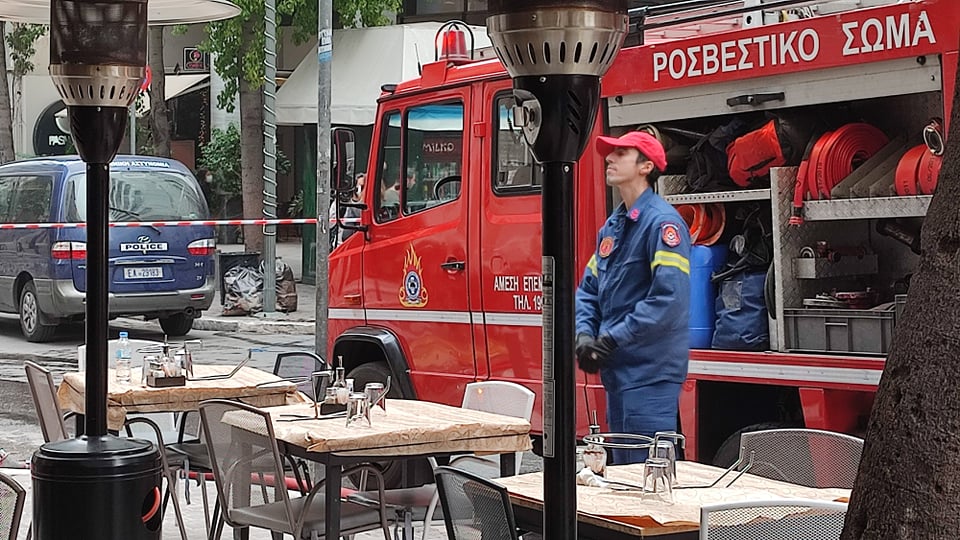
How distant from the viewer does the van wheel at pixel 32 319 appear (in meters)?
17.2

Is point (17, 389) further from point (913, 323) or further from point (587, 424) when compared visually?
point (913, 323)

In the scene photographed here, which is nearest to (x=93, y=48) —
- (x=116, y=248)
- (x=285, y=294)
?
(x=116, y=248)

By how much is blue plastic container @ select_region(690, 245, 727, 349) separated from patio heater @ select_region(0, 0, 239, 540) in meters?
2.80

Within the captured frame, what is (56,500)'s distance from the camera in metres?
5.48

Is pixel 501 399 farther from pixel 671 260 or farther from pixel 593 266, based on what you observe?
pixel 671 260

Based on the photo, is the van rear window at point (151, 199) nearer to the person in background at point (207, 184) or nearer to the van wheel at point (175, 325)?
the van wheel at point (175, 325)

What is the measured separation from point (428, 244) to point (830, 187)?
2.96 meters

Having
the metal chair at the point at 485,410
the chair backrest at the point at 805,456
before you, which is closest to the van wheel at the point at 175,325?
the metal chair at the point at 485,410

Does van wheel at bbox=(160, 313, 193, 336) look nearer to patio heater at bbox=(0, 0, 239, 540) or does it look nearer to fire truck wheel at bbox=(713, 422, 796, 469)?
fire truck wheel at bbox=(713, 422, 796, 469)

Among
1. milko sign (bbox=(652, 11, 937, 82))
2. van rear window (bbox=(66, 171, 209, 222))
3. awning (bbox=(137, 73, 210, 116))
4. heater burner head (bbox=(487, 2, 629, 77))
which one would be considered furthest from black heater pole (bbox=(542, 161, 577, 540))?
awning (bbox=(137, 73, 210, 116))

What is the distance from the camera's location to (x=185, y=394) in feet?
24.0

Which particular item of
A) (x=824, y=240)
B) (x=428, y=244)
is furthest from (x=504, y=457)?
(x=428, y=244)

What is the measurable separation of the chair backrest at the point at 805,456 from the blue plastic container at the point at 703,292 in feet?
5.20

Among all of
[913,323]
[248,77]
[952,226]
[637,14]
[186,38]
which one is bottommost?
[913,323]
